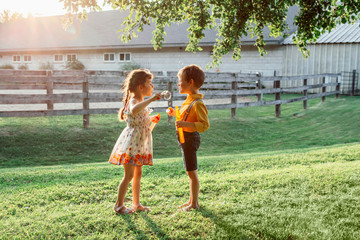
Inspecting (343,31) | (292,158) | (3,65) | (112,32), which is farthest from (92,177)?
(3,65)

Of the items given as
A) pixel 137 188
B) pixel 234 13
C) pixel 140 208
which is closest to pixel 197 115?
pixel 137 188

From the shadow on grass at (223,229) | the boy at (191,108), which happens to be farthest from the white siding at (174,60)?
the shadow on grass at (223,229)

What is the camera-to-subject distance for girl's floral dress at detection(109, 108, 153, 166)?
392cm

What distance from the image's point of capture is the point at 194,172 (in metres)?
Result: 4.09

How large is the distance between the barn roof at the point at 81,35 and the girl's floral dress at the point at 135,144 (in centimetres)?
2022

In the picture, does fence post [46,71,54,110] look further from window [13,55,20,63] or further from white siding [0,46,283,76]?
window [13,55,20,63]

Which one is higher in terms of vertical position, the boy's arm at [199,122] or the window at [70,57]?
the window at [70,57]

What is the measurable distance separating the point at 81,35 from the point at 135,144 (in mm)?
29523

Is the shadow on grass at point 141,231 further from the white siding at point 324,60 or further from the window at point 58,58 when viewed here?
the window at point 58,58

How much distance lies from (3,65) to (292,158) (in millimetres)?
32855

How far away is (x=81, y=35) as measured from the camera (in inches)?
1250

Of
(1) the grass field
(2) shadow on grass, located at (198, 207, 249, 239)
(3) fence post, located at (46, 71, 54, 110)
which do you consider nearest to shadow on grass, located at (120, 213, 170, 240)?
(1) the grass field

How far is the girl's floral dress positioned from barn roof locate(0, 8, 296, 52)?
2022 cm

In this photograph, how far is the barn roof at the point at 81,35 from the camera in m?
27.0
